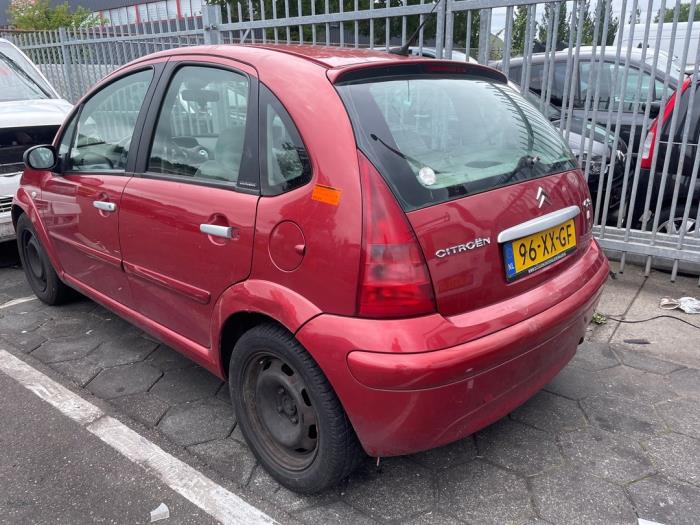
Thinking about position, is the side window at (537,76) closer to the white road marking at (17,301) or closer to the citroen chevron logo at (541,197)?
the citroen chevron logo at (541,197)

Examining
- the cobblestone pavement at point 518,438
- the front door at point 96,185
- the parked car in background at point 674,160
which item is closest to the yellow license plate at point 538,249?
the cobblestone pavement at point 518,438

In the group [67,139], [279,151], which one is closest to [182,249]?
[279,151]

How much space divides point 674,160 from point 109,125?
12.3 feet

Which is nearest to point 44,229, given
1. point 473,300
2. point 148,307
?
point 148,307

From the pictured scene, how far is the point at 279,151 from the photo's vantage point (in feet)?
6.77

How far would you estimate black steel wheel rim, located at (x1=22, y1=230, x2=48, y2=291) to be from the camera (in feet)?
13.0

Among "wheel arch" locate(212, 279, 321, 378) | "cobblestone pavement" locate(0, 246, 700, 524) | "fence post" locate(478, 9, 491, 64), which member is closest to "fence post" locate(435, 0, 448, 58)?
"fence post" locate(478, 9, 491, 64)

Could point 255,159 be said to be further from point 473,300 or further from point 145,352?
point 145,352

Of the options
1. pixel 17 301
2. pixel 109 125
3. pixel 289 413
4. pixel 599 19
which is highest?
pixel 599 19

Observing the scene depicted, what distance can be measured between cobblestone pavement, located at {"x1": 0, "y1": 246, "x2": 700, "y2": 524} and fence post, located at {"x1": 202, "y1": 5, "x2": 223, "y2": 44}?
3657 millimetres

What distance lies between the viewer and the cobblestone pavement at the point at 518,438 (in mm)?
2125

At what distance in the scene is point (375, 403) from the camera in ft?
6.00

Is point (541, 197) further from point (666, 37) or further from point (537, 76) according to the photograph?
point (666, 37)

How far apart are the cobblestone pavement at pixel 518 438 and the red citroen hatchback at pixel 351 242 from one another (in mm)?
276
